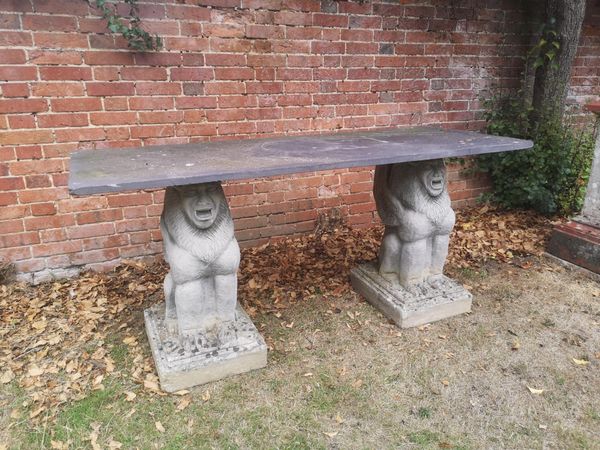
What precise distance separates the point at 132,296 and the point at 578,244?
3563mm

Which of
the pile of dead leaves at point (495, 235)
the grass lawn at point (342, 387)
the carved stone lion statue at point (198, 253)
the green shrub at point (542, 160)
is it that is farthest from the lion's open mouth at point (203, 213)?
the green shrub at point (542, 160)

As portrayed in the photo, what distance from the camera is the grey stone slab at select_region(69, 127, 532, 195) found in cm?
203

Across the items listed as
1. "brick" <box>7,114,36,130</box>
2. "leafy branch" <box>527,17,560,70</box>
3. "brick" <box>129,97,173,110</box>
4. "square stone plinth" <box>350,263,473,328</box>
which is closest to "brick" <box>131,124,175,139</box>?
"brick" <box>129,97,173,110</box>

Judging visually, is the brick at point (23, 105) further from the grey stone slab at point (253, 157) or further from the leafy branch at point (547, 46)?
the leafy branch at point (547, 46)

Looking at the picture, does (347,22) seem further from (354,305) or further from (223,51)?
(354,305)

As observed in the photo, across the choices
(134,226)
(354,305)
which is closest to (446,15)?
(354,305)

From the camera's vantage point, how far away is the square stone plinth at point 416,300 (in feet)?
9.95

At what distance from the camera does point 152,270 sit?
379 centimetres

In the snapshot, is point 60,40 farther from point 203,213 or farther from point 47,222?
point 203,213

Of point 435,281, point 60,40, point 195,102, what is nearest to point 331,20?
point 195,102

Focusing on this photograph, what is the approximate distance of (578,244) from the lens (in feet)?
12.4

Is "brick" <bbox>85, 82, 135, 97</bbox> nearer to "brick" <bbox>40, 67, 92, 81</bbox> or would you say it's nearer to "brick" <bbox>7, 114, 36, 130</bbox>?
"brick" <bbox>40, 67, 92, 81</bbox>

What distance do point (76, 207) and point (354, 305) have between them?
2240mm

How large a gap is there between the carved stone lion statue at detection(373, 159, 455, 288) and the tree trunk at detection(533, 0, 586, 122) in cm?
228
